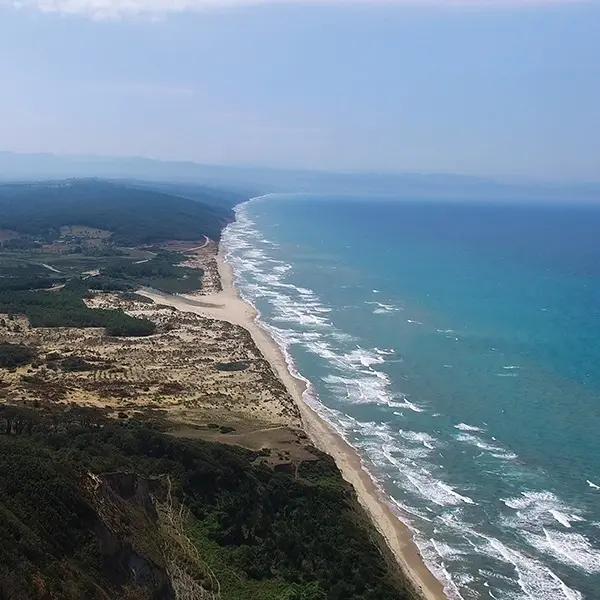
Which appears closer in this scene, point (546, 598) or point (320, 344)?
point (546, 598)

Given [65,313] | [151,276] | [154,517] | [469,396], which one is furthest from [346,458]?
[151,276]

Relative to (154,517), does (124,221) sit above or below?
below

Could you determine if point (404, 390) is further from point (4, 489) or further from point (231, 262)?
point (231, 262)

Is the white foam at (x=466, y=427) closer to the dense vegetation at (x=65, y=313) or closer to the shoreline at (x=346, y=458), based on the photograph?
the shoreline at (x=346, y=458)

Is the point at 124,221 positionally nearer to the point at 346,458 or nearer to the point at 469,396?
the point at 469,396

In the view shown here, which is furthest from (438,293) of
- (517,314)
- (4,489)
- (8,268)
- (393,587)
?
(4,489)

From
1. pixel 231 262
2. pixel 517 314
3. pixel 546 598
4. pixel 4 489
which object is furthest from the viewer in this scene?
pixel 231 262

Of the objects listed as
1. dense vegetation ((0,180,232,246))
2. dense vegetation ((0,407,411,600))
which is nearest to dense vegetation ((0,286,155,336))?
dense vegetation ((0,407,411,600))

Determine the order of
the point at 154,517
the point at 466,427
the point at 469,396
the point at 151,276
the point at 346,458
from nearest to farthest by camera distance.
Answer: the point at 154,517
the point at 346,458
the point at 466,427
the point at 469,396
the point at 151,276
